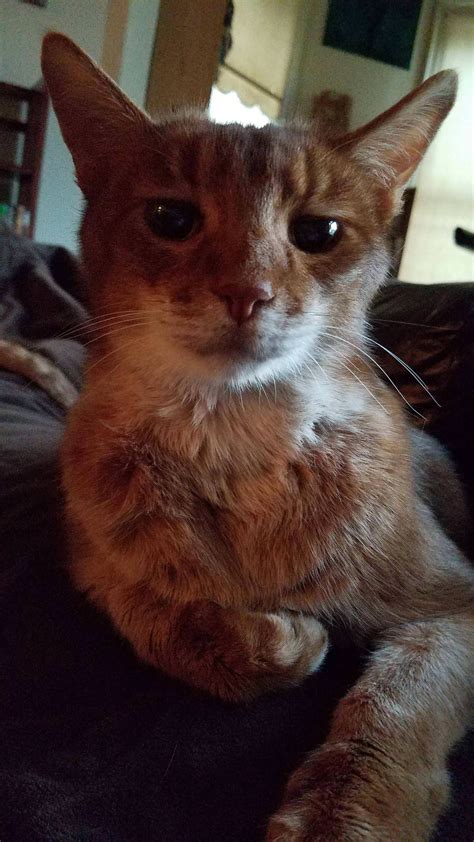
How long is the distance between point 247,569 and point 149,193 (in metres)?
0.53

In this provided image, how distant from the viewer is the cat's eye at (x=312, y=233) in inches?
34.8

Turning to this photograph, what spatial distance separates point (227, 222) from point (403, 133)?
0.40m

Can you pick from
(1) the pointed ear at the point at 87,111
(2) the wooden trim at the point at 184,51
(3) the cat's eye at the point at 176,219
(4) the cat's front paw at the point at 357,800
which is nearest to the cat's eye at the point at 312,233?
(3) the cat's eye at the point at 176,219

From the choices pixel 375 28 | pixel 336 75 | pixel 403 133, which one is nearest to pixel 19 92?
pixel 336 75

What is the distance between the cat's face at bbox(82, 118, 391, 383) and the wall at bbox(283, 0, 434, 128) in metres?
3.44

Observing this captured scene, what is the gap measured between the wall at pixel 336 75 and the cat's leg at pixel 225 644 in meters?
3.86

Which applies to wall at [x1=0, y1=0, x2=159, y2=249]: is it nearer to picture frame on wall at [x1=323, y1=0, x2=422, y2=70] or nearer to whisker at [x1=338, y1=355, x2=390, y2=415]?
picture frame on wall at [x1=323, y1=0, x2=422, y2=70]

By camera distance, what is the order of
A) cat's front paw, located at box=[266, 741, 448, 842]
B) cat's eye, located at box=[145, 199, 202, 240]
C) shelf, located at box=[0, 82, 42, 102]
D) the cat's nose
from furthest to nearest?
shelf, located at box=[0, 82, 42, 102]
cat's eye, located at box=[145, 199, 202, 240]
the cat's nose
cat's front paw, located at box=[266, 741, 448, 842]

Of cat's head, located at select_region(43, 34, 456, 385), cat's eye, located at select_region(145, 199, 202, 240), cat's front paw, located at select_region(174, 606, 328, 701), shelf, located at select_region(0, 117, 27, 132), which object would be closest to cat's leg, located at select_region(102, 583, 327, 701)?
cat's front paw, located at select_region(174, 606, 328, 701)

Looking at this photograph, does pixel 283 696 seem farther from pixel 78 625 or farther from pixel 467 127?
pixel 467 127

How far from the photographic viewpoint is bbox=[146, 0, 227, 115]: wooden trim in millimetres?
3342

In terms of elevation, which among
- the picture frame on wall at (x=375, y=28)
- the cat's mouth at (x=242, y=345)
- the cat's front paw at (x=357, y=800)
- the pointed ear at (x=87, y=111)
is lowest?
the cat's front paw at (x=357, y=800)

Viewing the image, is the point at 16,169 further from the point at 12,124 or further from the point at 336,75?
the point at 336,75

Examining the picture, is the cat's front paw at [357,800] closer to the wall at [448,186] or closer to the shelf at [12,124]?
the wall at [448,186]
